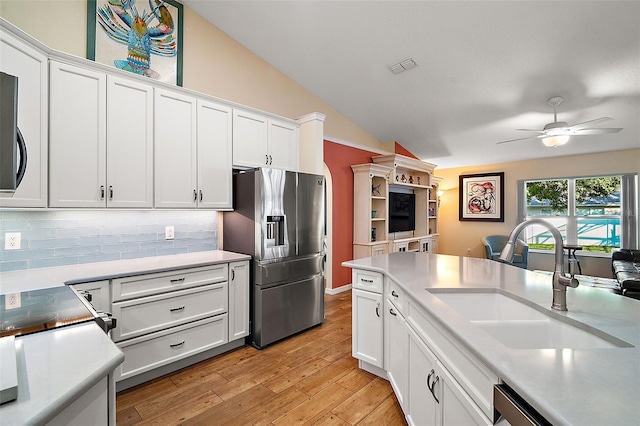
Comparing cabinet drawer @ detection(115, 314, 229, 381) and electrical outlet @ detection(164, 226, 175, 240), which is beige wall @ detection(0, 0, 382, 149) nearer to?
electrical outlet @ detection(164, 226, 175, 240)

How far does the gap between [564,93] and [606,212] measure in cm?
353

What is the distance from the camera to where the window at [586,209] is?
5445 millimetres

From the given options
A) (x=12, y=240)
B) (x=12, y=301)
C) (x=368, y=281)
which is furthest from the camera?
(x=368, y=281)

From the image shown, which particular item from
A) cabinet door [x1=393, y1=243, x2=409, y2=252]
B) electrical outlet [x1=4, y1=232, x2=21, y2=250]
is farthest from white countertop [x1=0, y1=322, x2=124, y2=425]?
cabinet door [x1=393, y1=243, x2=409, y2=252]

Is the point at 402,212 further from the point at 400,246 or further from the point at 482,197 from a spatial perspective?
the point at 482,197

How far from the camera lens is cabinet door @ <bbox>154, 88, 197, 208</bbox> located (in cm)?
261

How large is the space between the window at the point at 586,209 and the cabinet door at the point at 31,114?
23.0 ft

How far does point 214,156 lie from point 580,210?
275 inches

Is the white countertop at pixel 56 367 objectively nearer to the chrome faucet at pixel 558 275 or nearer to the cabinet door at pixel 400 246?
the chrome faucet at pixel 558 275

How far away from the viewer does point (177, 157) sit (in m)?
2.72

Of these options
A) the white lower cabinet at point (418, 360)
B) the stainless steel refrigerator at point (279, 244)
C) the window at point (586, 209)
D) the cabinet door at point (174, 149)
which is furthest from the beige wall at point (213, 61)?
the window at point (586, 209)

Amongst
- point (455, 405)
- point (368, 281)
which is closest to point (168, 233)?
point (368, 281)

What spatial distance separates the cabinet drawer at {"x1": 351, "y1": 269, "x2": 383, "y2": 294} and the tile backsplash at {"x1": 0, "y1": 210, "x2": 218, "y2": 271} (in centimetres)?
174

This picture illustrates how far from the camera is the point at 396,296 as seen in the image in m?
1.99
